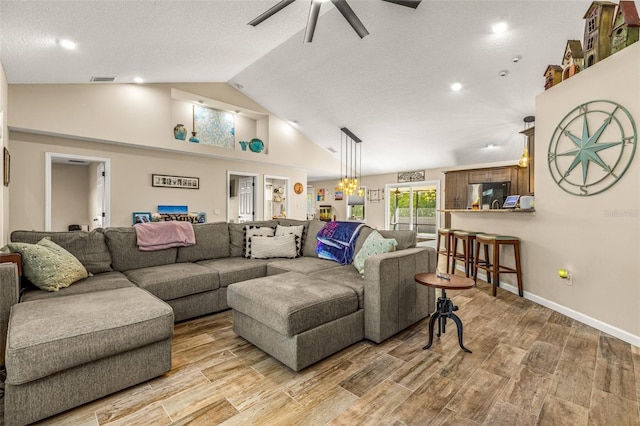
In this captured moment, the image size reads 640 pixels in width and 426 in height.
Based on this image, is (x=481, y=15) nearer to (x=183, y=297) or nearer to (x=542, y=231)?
(x=542, y=231)

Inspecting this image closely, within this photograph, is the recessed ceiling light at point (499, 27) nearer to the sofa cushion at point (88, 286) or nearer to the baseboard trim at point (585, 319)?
the baseboard trim at point (585, 319)

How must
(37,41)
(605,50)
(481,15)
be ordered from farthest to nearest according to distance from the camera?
1. (481,15)
2. (37,41)
3. (605,50)

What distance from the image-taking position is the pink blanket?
3068 mm

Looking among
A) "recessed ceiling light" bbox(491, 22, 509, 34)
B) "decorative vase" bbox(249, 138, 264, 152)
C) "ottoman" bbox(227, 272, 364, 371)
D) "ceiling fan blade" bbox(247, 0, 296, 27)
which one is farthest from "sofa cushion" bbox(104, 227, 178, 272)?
"recessed ceiling light" bbox(491, 22, 509, 34)

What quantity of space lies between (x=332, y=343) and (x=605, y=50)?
3453 millimetres

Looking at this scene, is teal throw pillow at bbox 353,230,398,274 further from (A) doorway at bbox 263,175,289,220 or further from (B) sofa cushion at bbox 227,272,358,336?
(A) doorway at bbox 263,175,289,220

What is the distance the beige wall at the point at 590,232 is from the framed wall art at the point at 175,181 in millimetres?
5847

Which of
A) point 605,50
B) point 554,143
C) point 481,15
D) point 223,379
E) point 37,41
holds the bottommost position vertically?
point 223,379

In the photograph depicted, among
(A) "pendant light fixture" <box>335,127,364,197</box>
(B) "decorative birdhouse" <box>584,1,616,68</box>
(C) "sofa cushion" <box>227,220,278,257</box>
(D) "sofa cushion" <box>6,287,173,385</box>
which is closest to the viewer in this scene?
(D) "sofa cushion" <box>6,287,173,385</box>

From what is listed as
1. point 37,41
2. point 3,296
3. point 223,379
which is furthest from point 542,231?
point 37,41

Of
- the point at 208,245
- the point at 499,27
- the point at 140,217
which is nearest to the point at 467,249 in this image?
the point at 499,27

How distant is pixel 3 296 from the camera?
5.59ft

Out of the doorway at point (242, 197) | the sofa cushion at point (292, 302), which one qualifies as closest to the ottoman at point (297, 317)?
the sofa cushion at point (292, 302)

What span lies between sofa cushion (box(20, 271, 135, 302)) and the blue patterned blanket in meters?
1.92
